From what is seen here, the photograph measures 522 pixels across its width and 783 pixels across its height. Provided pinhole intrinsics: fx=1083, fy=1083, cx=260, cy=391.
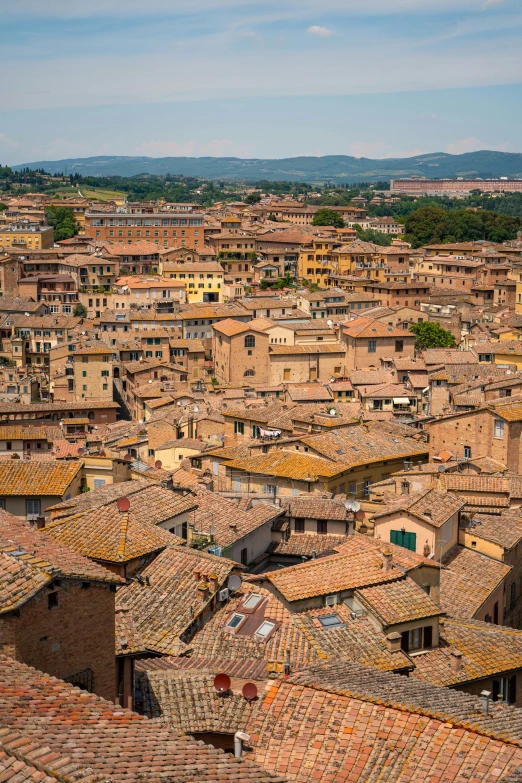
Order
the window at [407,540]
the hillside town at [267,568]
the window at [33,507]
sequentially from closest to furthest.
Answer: the hillside town at [267,568] < the window at [407,540] < the window at [33,507]

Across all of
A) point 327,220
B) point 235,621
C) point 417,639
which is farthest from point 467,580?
point 327,220

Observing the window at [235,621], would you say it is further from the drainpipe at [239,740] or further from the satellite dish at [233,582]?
the drainpipe at [239,740]

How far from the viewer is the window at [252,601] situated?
17.1 m

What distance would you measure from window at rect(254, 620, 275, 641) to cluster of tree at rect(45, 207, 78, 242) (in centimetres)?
9762

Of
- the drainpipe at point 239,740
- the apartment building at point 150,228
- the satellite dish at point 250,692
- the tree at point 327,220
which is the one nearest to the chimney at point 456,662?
the satellite dish at point 250,692

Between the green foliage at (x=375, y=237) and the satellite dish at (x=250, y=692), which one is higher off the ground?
the green foliage at (x=375, y=237)

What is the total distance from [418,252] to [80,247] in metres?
32.0

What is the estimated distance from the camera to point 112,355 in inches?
2448

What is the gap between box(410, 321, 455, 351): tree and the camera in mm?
69250

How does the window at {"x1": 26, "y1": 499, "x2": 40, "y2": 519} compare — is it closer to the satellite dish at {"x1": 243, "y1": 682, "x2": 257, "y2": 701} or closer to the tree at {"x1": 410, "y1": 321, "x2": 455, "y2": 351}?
the satellite dish at {"x1": 243, "y1": 682, "x2": 257, "y2": 701}

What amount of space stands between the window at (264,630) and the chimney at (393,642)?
5.77 ft

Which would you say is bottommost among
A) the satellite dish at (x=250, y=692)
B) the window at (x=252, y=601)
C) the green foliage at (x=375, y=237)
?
the window at (x=252, y=601)

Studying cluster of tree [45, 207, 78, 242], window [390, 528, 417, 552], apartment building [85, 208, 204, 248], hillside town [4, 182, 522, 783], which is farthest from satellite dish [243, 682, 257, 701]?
cluster of tree [45, 207, 78, 242]

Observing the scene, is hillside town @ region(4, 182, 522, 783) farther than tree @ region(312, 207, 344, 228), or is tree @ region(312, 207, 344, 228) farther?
tree @ region(312, 207, 344, 228)
